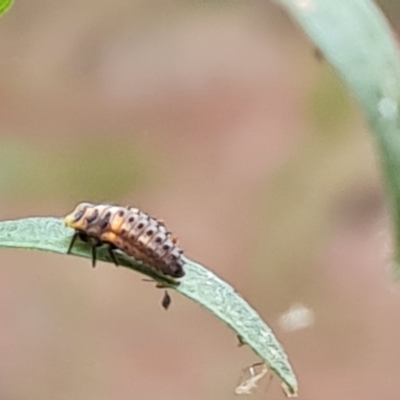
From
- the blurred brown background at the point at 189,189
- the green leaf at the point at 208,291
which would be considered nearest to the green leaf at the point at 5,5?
the green leaf at the point at 208,291

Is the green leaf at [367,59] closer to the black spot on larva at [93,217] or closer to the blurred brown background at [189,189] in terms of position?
the black spot on larva at [93,217]

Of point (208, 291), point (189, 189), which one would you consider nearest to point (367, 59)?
point (208, 291)

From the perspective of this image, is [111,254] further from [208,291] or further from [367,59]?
[367,59]

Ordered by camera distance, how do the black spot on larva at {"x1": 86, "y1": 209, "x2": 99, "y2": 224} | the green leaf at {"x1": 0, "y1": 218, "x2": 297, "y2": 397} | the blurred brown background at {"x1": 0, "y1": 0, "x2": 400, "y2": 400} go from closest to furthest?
the green leaf at {"x1": 0, "y1": 218, "x2": 297, "y2": 397} < the black spot on larva at {"x1": 86, "y1": 209, "x2": 99, "y2": 224} < the blurred brown background at {"x1": 0, "y1": 0, "x2": 400, "y2": 400}

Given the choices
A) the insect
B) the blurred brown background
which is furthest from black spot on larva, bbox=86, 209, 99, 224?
the blurred brown background

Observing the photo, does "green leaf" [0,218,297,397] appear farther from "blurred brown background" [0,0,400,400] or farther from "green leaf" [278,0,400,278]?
"blurred brown background" [0,0,400,400]

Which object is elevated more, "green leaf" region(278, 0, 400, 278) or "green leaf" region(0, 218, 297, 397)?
"green leaf" region(278, 0, 400, 278)
